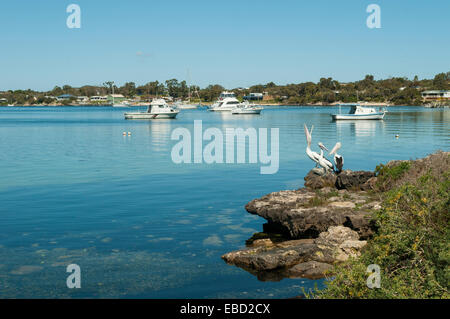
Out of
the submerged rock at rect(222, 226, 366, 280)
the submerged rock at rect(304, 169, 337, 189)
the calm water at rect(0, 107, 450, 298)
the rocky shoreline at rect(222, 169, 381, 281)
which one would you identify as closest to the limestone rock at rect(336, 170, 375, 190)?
the rocky shoreline at rect(222, 169, 381, 281)

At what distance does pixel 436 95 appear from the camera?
19300 centimetres

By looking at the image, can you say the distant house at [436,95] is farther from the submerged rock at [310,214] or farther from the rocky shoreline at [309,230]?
the submerged rock at [310,214]

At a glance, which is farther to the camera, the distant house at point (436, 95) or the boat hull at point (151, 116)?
the distant house at point (436, 95)

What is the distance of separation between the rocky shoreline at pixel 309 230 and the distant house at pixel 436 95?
7063 inches

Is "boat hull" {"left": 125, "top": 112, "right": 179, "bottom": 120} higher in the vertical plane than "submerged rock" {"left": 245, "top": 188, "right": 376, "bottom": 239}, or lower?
higher

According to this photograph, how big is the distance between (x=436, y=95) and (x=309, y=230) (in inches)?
7745

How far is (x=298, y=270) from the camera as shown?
45.0 ft

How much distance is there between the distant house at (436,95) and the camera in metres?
186

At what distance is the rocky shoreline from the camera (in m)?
14.0

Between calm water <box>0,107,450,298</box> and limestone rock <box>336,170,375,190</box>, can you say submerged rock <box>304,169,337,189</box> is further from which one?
calm water <box>0,107,450,298</box>

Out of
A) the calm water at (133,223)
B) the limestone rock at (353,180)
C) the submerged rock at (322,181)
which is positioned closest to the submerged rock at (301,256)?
the calm water at (133,223)

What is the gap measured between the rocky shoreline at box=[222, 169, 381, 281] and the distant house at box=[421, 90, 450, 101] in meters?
179
